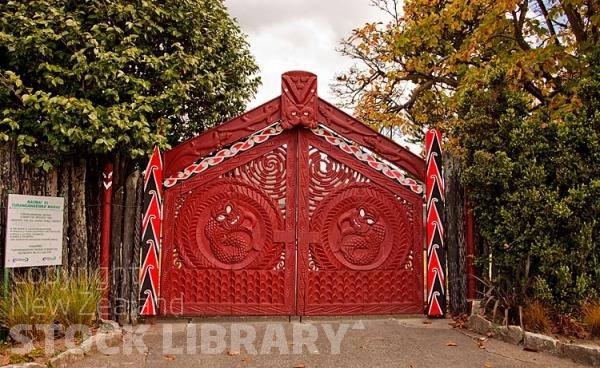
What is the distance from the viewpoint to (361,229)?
641 cm

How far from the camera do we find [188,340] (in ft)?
17.3

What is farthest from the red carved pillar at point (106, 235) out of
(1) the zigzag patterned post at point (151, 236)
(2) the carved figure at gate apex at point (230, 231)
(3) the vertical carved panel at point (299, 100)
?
(3) the vertical carved panel at point (299, 100)

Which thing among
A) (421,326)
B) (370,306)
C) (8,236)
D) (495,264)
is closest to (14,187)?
(8,236)

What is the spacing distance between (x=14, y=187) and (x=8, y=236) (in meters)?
0.60

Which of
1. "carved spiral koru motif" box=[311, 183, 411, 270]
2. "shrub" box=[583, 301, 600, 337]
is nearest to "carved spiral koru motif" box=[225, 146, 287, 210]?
"carved spiral koru motif" box=[311, 183, 411, 270]

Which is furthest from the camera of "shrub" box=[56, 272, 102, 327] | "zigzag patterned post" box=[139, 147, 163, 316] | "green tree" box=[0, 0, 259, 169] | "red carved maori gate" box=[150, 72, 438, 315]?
"red carved maori gate" box=[150, 72, 438, 315]

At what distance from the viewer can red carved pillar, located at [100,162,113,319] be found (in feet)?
19.3

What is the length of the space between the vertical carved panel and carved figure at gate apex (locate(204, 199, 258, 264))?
113 cm

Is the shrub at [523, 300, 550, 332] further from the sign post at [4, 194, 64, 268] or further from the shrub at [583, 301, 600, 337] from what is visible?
the sign post at [4, 194, 64, 268]

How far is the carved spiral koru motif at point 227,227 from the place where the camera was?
20.3ft

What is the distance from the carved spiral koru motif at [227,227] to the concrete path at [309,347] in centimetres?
73

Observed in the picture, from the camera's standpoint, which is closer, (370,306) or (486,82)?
(486,82)

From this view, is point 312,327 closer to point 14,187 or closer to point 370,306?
point 370,306

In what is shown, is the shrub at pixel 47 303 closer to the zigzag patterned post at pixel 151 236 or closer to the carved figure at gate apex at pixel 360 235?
the zigzag patterned post at pixel 151 236
